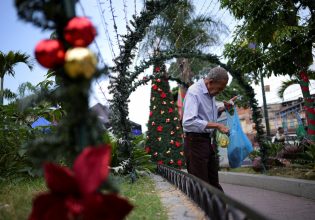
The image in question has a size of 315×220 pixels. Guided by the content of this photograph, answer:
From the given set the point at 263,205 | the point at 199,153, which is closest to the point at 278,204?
the point at 263,205

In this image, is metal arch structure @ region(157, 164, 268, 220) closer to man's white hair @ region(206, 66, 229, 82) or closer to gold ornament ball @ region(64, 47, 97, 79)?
gold ornament ball @ region(64, 47, 97, 79)

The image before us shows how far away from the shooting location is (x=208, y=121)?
4301 millimetres

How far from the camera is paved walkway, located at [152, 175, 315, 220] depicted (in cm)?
382

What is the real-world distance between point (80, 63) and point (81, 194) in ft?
1.58

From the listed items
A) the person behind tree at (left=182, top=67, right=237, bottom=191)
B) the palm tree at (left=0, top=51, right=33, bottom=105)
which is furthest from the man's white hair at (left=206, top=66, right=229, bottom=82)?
the palm tree at (left=0, top=51, right=33, bottom=105)

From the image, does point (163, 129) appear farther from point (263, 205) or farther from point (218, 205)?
point (218, 205)

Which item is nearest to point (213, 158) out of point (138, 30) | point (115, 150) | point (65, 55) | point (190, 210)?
point (190, 210)

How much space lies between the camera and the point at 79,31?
4.86 ft

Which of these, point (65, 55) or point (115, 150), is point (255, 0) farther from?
point (65, 55)

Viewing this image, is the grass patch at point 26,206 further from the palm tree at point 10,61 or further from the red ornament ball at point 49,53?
the palm tree at point 10,61

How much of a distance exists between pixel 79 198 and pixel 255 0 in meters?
11.1

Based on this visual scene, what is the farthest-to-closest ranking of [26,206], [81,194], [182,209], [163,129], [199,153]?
[163,129] < [199,153] < [182,209] < [26,206] < [81,194]

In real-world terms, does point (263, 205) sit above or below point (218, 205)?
below

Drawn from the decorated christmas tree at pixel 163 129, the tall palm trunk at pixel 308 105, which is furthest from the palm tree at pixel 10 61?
the tall palm trunk at pixel 308 105
